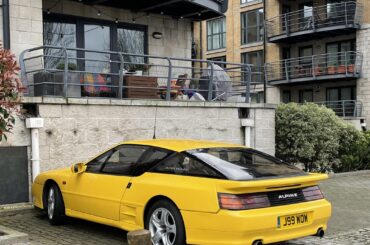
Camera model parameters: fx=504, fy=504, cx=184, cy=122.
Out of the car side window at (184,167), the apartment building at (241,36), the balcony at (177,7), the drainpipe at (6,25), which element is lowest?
the car side window at (184,167)

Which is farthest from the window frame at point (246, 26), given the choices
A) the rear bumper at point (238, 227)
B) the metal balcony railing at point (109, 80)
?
the rear bumper at point (238, 227)

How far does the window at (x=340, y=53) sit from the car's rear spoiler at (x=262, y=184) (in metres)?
26.4

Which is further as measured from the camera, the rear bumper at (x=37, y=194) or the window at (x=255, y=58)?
the window at (x=255, y=58)

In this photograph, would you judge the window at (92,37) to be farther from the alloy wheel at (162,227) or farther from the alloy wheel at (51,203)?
→ the alloy wheel at (162,227)

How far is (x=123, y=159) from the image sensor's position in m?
6.98

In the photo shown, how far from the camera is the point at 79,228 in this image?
Result: 741 cm

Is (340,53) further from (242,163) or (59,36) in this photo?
(242,163)

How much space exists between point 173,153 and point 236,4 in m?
33.2

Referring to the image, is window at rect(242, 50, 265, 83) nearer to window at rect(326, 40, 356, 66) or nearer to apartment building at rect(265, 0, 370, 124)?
apartment building at rect(265, 0, 370, 124)

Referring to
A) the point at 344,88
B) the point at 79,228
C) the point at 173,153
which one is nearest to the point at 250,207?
the point at 173,153

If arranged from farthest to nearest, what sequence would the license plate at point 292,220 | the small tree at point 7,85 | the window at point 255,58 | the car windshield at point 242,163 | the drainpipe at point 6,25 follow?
the window at point 255,58
the drainpipe at point 6,25
the small tree at point 7,85
the car windshield at point 242,163
the license plate at point 292,220

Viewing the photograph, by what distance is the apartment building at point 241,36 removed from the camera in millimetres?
36438

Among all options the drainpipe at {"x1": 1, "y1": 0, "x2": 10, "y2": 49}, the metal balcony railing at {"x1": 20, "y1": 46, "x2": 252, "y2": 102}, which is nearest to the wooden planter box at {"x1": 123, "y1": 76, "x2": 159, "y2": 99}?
the metal balcony railing at {"x1": 20, "y1": 46, "x2": 252, "y2": 102}

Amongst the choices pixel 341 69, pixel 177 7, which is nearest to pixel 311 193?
pixel 177 7
